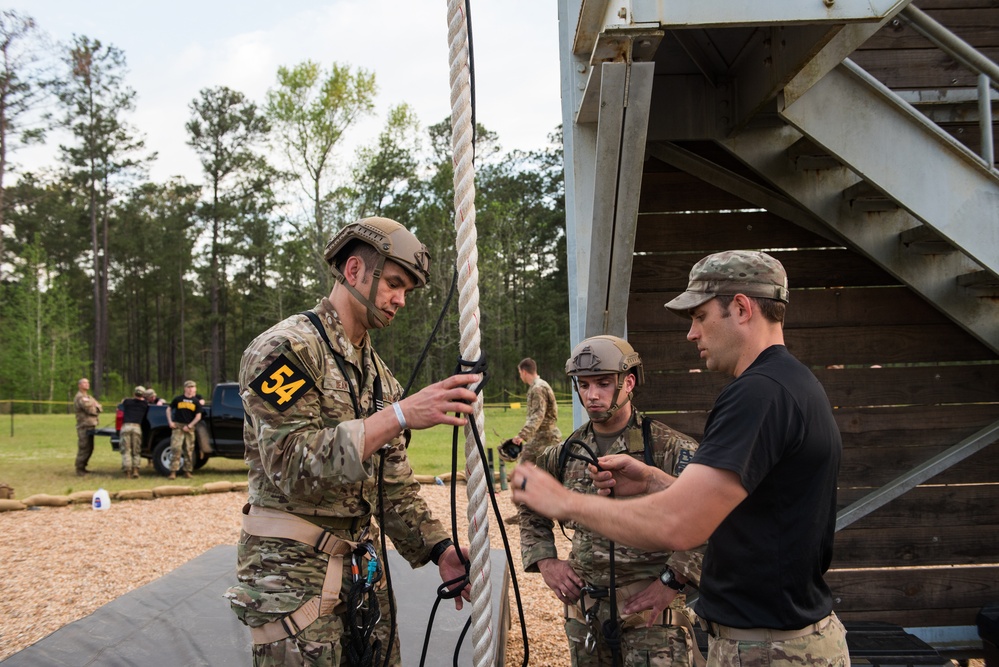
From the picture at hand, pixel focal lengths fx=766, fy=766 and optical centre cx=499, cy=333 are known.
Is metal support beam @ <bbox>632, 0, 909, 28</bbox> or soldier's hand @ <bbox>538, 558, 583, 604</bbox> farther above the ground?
metal support beam @ <bbox>632, 0, 909, 28</bbox>

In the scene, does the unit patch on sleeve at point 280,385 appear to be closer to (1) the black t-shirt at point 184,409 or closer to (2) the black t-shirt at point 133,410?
(1) the black t-shirt at point 184,409

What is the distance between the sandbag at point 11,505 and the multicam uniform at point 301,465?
11.8 meters

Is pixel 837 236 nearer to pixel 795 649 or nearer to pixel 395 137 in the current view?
pixel 795 649

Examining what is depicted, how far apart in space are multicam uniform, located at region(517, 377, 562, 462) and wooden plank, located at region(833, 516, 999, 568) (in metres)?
5.36

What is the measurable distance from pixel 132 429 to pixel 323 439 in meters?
14.2

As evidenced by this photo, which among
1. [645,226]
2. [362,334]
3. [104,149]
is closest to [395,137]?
[104,149]

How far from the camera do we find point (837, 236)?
5344 millimetres

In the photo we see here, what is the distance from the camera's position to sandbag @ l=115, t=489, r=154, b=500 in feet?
42.6

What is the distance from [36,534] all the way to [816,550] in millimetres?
11166

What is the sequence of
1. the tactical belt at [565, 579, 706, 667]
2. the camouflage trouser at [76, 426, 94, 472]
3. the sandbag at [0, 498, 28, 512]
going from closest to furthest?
the tactical belt at [565, 579, 706, 667], the sandbag at [0, 498, 28, 512], the camouflage trouser at [76, 426, 94, 472]

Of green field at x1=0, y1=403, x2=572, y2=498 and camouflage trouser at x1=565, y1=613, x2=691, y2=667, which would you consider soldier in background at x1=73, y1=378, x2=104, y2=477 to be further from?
camouflage trouser at x1=565, y1=613, x2=691, y2=667

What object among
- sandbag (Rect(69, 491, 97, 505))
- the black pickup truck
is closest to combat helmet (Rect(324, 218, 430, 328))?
sandbag (Rect(69, 491, 97, 505))

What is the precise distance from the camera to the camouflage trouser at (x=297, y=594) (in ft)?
8.09

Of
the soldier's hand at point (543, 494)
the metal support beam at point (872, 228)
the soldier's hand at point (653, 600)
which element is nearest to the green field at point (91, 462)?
the metal support beam at point (872, 228)
